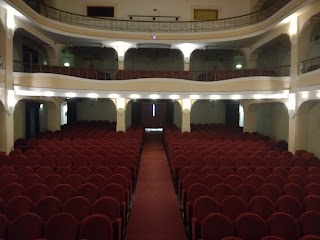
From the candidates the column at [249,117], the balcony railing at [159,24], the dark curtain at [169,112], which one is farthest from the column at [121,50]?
the column at [249,117]

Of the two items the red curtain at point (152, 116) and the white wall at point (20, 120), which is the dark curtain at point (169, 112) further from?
the white wall at point (20, 120)

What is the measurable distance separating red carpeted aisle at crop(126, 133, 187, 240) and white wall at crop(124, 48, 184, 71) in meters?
12.4

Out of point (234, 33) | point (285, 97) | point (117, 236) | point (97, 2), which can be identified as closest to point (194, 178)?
point (117, 236)

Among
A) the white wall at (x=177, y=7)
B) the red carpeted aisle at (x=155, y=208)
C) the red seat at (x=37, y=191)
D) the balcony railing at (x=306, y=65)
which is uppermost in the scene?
the white wall at (x=177, y=7)

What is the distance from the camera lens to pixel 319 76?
10.4 metres

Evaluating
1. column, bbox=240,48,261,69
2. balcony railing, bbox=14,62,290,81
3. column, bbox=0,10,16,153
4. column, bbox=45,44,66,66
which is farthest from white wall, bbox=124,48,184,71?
column, bbox=0,10,16,153

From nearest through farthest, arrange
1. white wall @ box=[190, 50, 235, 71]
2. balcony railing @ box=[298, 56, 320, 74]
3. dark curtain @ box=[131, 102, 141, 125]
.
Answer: balcony railing @ box=[298, 56, 320, 74]
white wall @ box=[190, 50, 235, 71]
dark curtain @ box=[131, 102, 141, 125]

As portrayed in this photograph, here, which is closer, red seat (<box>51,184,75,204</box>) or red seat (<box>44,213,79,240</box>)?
red seat (<box>44,213,79,240</box>)

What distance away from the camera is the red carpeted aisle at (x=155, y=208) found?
595cm

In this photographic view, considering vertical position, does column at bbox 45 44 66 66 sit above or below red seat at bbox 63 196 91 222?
above

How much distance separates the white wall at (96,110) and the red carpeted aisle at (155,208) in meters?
11.4

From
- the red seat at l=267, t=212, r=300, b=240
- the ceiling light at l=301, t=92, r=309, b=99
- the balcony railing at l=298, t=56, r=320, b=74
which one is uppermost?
the balcony railing at l=298, t=56, r=320, b=74

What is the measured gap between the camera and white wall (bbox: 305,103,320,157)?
1307cm

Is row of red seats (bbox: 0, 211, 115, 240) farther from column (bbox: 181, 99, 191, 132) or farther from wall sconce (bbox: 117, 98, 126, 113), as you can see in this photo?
column (bbox: 181, 99, 191, 132)
